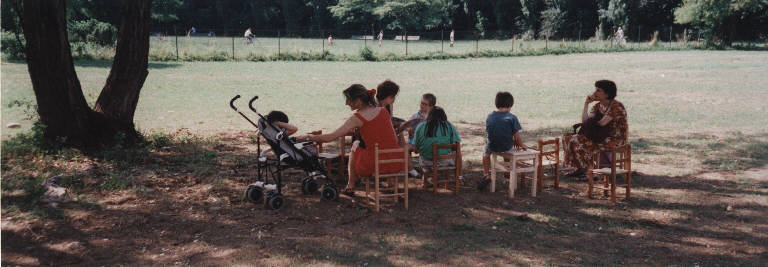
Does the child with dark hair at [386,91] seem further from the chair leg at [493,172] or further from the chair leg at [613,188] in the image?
the chair leg at [613,188]

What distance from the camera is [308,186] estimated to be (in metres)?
6.90

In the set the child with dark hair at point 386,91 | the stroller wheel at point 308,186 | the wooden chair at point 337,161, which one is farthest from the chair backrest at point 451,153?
the stroller wheel at point 308,186

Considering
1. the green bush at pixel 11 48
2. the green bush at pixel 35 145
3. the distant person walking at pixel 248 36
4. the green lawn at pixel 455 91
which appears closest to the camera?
the green bush at pixel 35 145

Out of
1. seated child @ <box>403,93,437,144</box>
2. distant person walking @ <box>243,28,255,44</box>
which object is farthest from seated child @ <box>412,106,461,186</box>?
distant person walking @ <box>243,28,255,44</box>

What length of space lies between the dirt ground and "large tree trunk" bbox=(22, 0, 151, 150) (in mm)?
779

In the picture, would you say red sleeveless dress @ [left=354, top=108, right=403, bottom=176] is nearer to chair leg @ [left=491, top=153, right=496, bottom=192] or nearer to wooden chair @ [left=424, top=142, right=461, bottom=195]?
wooden chair @ [left=424, top=142, right=461, bottom=195]

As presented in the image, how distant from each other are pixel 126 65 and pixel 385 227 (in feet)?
17.5

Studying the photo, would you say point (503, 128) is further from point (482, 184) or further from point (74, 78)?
point (74, 78)

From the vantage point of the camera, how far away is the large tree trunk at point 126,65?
8883 mm

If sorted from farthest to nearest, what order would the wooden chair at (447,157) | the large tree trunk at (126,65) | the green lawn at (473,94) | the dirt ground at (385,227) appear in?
the green lawn at (473,94) → the large tree trunk at (126,65) → the wooden chair at (447,157) → the dirt ground at (385,227)

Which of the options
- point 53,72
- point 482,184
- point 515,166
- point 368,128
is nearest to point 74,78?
point 53,72

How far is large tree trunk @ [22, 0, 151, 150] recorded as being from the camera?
790 centimetres

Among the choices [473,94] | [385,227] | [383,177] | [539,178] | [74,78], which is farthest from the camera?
[473,94]

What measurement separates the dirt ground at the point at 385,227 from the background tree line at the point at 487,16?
157ft
